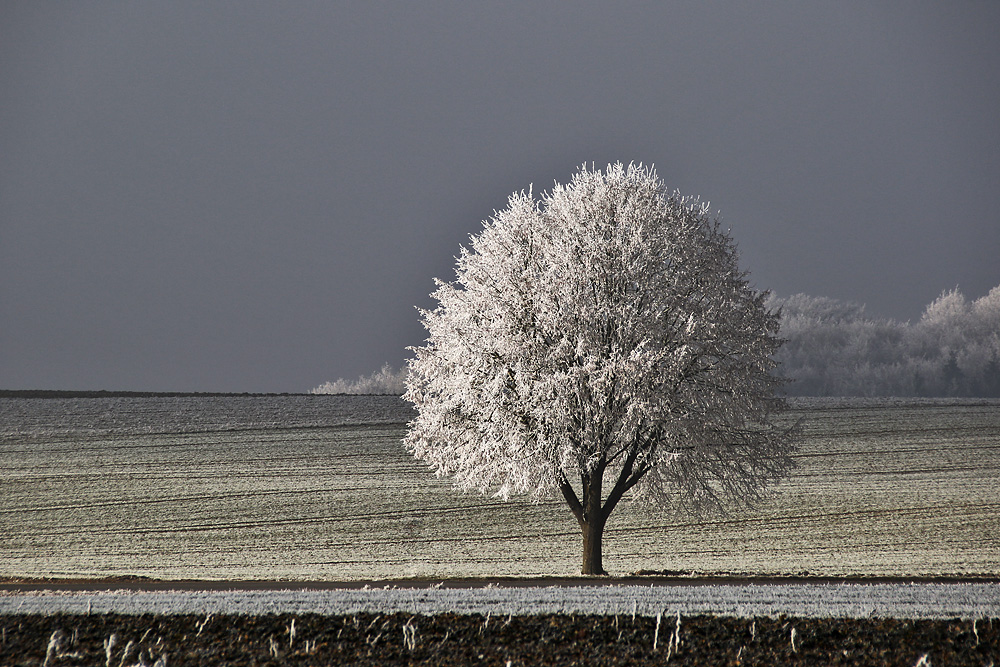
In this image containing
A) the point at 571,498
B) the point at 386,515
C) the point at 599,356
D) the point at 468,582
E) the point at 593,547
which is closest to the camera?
the point at 468,582

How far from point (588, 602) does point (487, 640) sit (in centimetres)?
330

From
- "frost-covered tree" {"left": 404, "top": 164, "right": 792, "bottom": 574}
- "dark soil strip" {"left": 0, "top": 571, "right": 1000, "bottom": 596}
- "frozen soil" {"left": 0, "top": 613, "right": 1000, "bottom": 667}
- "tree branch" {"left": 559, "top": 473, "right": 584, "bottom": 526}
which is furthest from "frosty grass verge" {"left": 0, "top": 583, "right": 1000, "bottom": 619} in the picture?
"tree branch" {"left": 559, "top": 473, "right": 584, "bottom": 526}

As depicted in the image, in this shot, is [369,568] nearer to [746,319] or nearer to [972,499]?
[746,319]

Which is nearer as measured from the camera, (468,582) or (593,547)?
(468,582)

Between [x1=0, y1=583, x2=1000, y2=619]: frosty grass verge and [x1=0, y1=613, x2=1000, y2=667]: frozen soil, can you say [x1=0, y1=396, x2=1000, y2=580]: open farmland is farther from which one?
[x1=0, y1=613, x2=1000, y2=667]: frozen soil

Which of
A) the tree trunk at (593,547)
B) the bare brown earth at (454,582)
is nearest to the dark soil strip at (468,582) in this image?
the bare brown earth at (454,582)

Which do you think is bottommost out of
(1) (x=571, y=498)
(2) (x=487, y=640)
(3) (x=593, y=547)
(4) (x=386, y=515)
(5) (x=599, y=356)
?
(3) (x=593, y=547)

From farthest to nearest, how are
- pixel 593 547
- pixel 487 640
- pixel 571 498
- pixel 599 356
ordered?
pixel 571 498 < pixel 593 547 < pixel 599 356 < pixel 487 640

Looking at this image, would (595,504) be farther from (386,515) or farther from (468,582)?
(386,515)

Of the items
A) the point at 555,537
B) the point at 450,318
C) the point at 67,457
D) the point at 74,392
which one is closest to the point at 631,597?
the point at 450,318

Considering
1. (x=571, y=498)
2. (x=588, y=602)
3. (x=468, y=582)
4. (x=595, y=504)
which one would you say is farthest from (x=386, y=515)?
(x=588, y=602)

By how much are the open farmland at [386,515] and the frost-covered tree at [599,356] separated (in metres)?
3.51

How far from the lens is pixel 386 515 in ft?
126

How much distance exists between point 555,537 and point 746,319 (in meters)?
13.7
